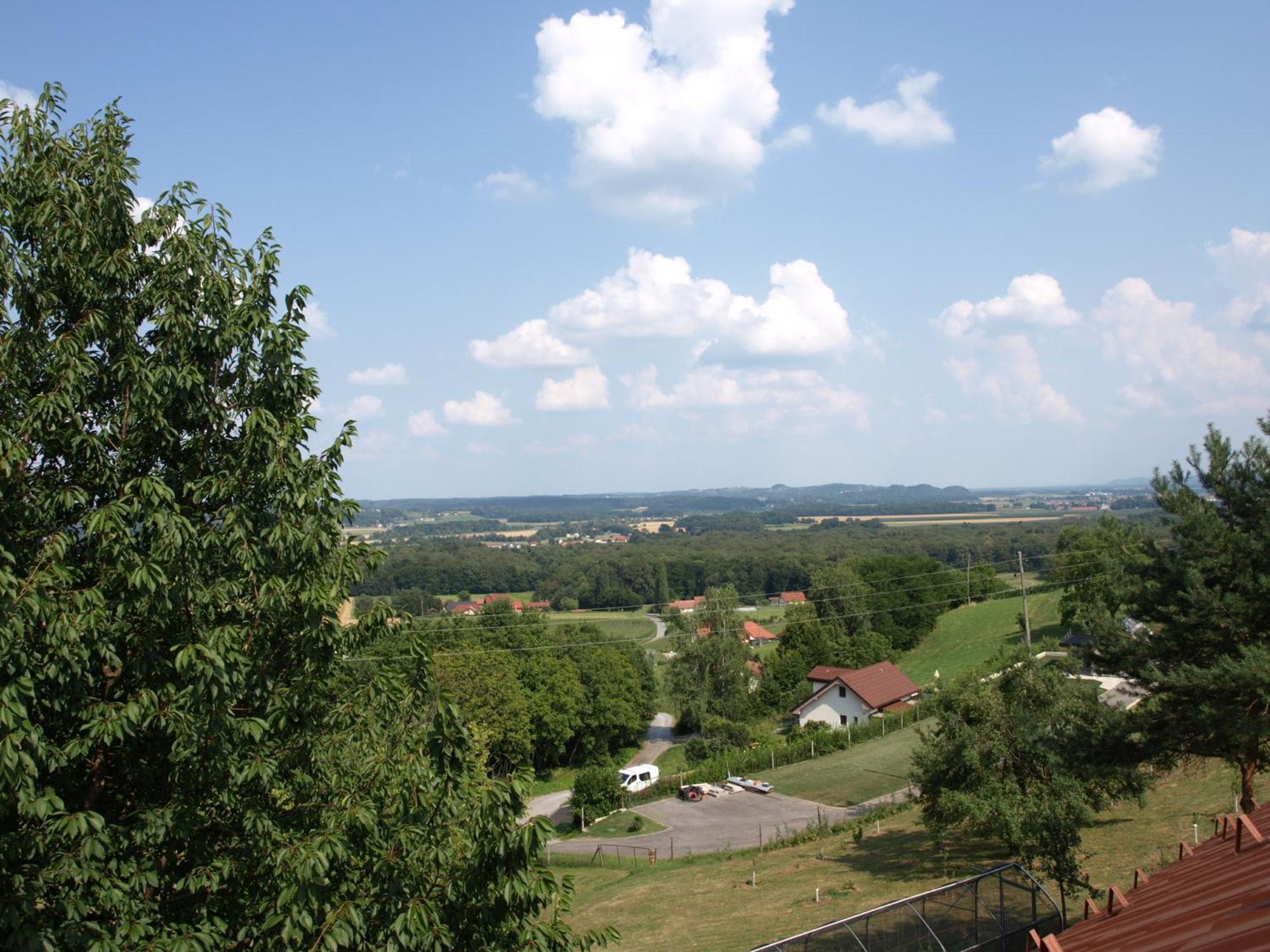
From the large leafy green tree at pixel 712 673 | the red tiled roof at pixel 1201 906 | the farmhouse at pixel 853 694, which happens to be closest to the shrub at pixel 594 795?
the large leafy green tree at pixel 712 673

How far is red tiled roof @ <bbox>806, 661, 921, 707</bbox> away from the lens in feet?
174

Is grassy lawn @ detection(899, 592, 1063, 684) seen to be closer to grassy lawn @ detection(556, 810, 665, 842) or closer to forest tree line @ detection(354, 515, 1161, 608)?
grassy lawn @ detection(556, 810, 665, 842)

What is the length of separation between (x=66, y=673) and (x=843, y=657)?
63.8 metres

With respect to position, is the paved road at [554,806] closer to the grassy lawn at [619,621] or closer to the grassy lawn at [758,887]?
the grassy lawn at [758,887]

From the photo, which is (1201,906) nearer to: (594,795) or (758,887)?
(758,887)

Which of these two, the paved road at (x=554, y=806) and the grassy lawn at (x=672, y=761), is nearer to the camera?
the paved road at (x=554, y=806)

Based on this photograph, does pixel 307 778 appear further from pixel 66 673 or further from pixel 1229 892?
pixel 1229 892

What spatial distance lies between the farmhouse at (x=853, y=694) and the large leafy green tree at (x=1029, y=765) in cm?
3082

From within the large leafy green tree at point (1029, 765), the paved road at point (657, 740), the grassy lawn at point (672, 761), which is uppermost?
the large leafy green tree at point (1029, 765)

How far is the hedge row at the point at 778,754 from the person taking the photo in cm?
4284

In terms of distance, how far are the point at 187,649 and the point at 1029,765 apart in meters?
19.8

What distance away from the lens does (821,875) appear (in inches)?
995

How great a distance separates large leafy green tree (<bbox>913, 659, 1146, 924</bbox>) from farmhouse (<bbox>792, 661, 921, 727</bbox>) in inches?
1213

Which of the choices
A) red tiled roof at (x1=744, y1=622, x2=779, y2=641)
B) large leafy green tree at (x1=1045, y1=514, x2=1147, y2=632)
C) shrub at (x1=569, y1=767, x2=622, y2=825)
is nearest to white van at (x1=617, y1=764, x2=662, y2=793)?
shrub at (x1=569, y1=767, x2=622, y2=825)
